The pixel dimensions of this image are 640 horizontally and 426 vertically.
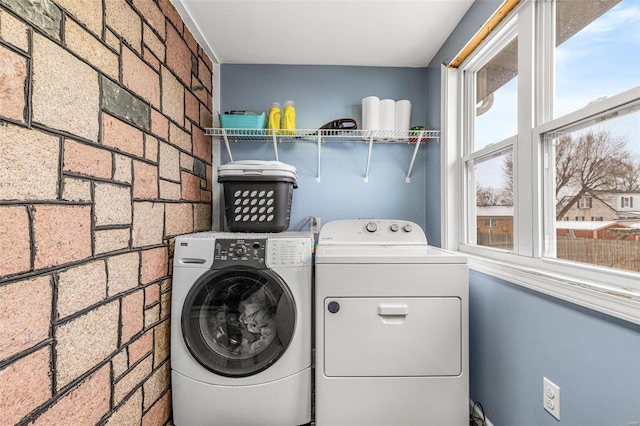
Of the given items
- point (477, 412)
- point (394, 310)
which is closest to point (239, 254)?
point (394, 310)

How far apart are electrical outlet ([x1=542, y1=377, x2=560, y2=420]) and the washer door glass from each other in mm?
1080

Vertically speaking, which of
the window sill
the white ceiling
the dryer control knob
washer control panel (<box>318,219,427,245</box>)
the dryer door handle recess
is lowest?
the dryer door handle recess

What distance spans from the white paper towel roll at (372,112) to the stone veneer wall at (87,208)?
131 centimetres

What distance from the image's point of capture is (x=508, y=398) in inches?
53.7

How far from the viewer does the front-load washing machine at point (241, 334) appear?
155cm

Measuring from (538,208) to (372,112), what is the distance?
133cm

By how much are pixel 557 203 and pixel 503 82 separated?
80cm

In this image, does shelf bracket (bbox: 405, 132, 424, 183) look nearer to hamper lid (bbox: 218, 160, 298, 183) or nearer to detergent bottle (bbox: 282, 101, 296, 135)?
detergent bottle (bbox: 282, 101, 296, 135)

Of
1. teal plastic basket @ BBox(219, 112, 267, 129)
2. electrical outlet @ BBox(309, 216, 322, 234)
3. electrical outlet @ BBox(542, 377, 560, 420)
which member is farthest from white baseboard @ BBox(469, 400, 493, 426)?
teal plastic basket @ BBox(219, 112, 267, 129)

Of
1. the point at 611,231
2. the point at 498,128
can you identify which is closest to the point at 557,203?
the point at 611,231

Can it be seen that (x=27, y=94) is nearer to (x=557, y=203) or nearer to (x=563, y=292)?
(x=563, y=292)

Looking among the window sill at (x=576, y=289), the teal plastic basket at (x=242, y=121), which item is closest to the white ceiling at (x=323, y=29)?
the teal plastic basket at (x=242, y=121)

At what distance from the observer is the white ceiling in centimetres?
175

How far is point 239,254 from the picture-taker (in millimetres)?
1584
